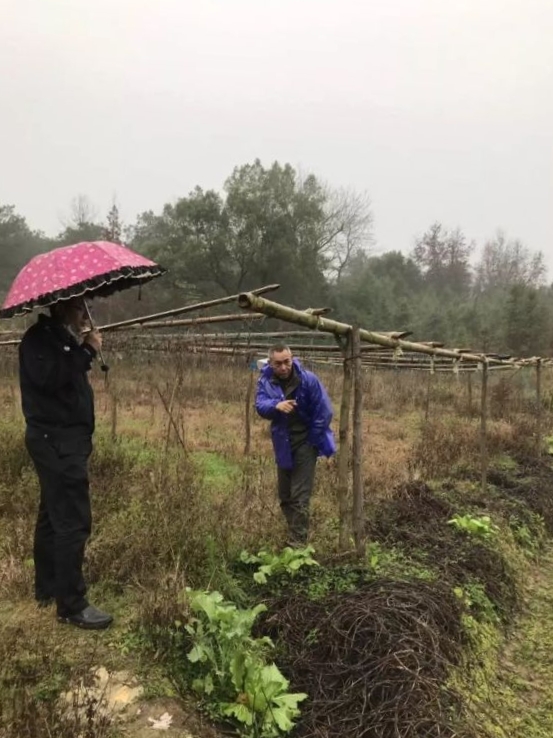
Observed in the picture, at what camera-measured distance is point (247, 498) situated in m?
5.20

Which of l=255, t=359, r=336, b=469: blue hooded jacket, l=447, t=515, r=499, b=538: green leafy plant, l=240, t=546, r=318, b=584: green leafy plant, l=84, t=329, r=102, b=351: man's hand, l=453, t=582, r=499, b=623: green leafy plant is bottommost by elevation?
l=453, t=582, r=499, b=623: green leafy plant

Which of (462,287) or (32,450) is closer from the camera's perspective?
(32,450)

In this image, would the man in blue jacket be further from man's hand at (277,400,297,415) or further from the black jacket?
the black jacket

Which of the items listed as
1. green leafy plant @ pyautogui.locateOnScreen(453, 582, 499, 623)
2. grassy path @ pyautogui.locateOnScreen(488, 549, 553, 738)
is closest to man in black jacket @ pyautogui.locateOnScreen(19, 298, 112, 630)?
grassy path @ pyautogui.locateOnScreen(488, 549, 553, 738)


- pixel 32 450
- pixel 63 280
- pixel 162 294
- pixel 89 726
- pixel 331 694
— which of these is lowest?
pixel 331 694

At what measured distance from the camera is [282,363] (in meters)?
4.65

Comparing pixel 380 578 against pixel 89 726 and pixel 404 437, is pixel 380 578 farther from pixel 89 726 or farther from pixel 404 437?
pixel 404 437

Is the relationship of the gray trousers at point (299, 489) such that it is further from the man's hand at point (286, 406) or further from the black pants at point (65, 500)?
the black pants at point (65, 500)

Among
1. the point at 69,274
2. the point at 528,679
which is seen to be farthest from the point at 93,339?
the point at 528,679

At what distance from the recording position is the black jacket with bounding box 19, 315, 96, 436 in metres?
3.11

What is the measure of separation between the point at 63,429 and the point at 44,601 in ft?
3.91

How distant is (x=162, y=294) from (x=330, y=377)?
12116 mm

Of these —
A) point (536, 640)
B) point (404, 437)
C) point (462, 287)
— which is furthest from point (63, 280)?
point (462, 287)

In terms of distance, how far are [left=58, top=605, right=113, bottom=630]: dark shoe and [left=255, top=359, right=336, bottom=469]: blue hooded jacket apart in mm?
Result: 1884
